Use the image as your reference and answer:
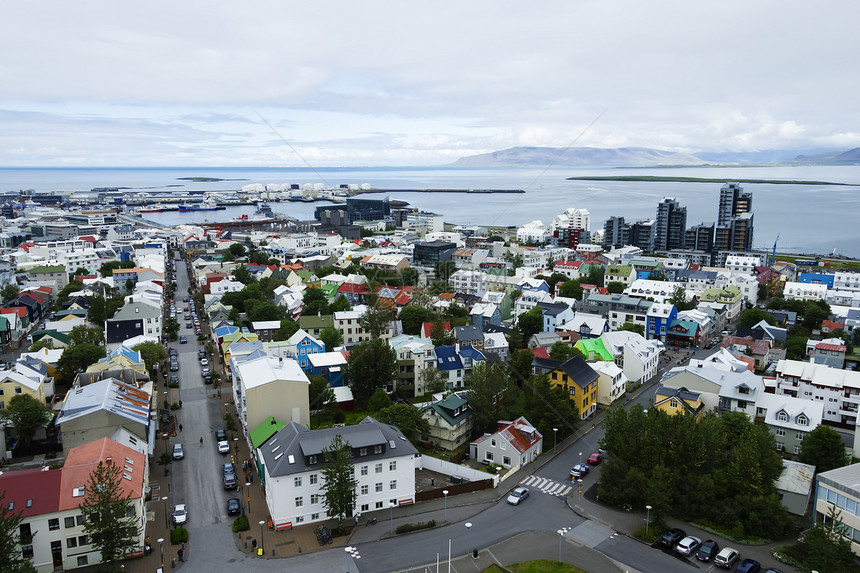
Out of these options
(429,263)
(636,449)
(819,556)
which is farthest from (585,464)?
(429,263)

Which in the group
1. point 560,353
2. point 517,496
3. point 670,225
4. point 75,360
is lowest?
point 517,496

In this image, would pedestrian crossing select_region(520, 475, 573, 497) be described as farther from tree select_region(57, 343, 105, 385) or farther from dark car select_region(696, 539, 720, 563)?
tree select_region(57, 343, 105, 385)

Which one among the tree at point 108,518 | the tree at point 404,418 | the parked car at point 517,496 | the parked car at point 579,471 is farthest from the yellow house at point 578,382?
the tree at point 108,518

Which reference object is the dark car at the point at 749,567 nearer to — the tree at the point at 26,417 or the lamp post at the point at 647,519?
the lamp post at the point at 647,519

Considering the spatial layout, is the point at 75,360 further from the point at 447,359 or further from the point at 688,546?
the point at 688,546

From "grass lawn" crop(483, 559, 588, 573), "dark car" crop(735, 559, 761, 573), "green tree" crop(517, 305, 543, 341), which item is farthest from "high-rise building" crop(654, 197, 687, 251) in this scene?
"grass lawn" crop(483, 559, 588, 573)

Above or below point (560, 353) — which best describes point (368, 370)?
below

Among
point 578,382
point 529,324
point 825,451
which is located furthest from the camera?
point 529,324

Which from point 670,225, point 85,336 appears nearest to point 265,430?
point 85,336
